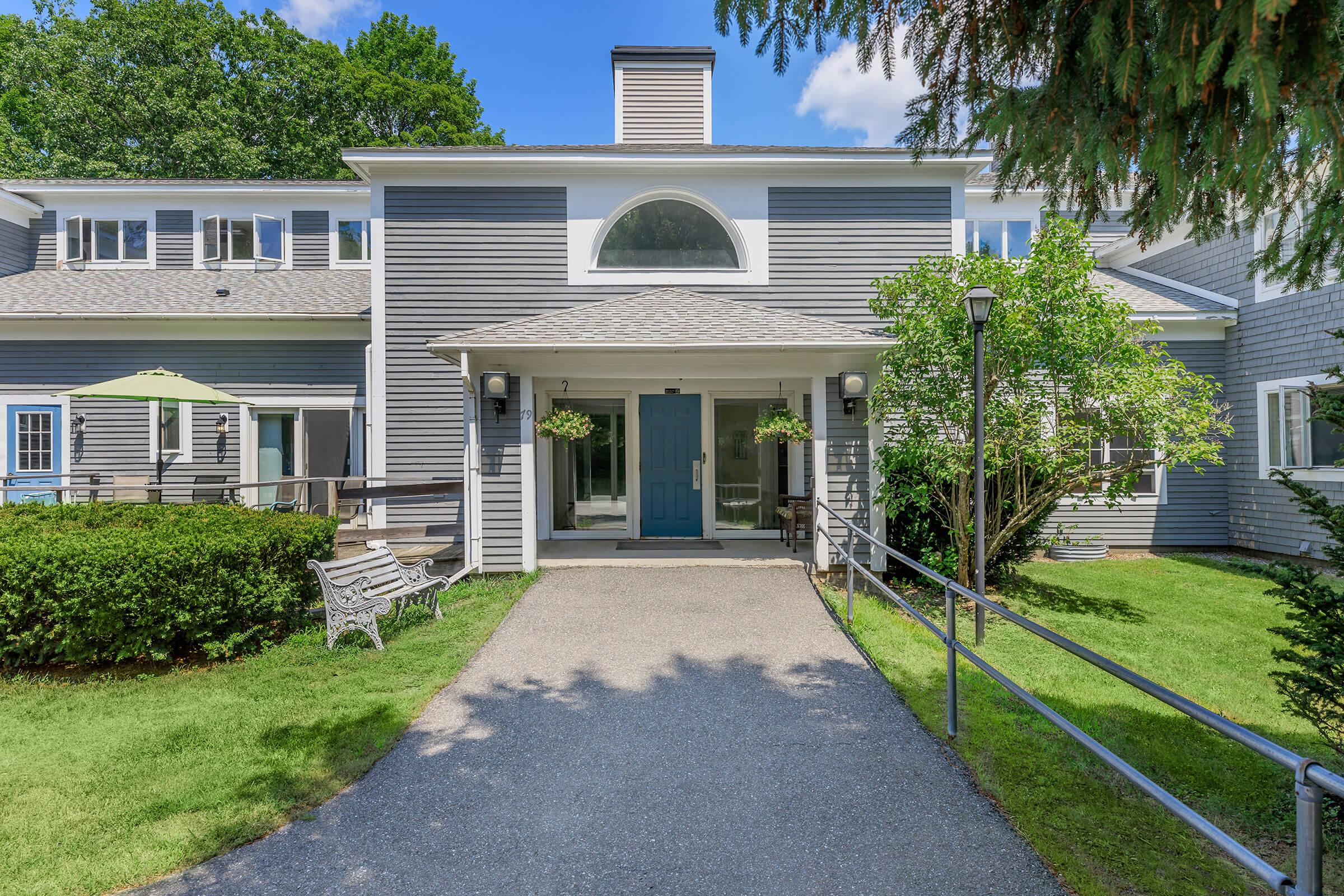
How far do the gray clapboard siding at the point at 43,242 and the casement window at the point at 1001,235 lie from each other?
1696 cm

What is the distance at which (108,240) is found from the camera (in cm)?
1260

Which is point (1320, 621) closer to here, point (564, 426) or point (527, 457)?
point (564, 426)

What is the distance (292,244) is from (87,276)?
356 centimetres

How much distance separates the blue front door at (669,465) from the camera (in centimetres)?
968

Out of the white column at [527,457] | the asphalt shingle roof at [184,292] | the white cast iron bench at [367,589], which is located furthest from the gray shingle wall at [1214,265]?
the asphalt shingle roof at [184,292]

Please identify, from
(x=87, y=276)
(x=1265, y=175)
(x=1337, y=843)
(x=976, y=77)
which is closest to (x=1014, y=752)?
(x=1337, y=843)

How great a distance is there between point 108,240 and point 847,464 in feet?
46.4

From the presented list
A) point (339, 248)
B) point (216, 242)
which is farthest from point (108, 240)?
point (339, 248)

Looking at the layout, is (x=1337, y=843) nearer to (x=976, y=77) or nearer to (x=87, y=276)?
(x=976, y=77)

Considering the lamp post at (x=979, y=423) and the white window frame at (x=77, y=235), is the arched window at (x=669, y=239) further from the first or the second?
the white window frame at (x=77, y=235)

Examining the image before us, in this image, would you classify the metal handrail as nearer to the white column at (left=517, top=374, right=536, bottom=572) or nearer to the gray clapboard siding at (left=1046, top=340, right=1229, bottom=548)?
the white column at (left=517, top=374, right=536, bottom=572)

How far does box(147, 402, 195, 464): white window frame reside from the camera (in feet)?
35.7

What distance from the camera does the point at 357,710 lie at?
428 cm

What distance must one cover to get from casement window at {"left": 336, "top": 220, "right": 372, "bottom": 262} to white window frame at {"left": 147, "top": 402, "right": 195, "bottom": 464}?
3.79m
